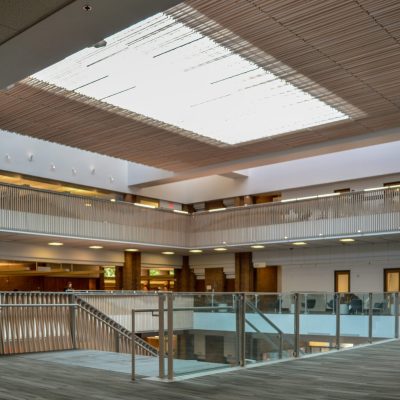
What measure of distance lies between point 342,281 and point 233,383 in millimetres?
17441

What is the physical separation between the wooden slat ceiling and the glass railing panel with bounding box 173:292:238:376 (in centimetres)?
454

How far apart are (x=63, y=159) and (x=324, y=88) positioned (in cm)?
1247

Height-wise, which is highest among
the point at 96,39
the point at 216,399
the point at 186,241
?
the point at 96,39

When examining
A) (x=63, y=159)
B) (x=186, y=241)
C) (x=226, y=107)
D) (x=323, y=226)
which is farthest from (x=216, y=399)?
(x=186, y=241)

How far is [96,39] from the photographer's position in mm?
5980

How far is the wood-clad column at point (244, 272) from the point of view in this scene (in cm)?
2652

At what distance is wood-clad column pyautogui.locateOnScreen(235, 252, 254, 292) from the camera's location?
26.5 metres

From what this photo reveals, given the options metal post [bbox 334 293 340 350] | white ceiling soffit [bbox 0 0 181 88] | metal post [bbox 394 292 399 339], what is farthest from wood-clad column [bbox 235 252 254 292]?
white ceiling soffit [bbox 0 0 181 88]

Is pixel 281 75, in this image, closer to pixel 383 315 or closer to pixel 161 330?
pixel 383 315

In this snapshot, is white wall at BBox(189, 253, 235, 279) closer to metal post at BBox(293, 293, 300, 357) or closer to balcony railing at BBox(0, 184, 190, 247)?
balcony railing at BBox(0, 184, 190, 247)

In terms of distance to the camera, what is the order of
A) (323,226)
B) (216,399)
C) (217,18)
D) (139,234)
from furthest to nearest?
(139,234)
(323,226)
(217,18)
(216,399)

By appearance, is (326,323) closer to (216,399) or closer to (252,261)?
(216,399)

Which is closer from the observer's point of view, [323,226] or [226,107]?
[226,107]

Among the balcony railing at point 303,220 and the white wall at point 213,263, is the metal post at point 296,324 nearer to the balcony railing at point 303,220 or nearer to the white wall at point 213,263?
the balcony railing at point 303,220
